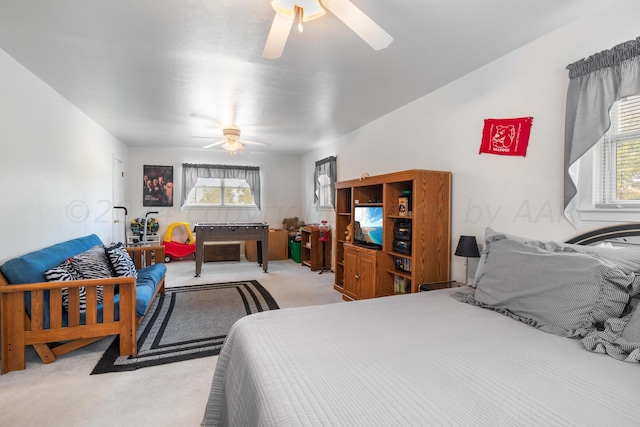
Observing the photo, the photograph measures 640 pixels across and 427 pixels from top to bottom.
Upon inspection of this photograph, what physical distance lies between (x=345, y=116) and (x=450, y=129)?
5.09 feet

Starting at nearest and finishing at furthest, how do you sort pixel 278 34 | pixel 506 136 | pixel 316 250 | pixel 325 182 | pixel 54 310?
1. pixel 278 34
2. pixel 54 310
3. pixel 506 136
4. pixel 316 250
5. pixel 325 182

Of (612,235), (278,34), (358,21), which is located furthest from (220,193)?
(612,235)

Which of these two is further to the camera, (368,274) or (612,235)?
(368,274)

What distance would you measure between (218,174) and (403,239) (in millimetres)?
5046

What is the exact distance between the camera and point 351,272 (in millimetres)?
3807

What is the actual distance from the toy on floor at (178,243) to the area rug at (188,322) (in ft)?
6.75

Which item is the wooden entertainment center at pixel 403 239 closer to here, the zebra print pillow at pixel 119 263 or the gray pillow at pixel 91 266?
the zebra print pillow at pixel 119 263

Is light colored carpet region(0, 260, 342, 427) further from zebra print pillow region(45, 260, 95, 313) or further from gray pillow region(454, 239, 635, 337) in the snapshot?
gray pillow region(454, 239, 635, 337)

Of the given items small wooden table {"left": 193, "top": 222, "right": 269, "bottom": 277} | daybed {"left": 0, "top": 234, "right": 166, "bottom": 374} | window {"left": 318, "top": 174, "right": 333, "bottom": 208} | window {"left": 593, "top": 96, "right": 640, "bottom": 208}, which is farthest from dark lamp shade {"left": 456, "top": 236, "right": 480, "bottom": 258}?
small wooden table {"left": 193, "top": 222, "right": 269, "bottom": 277}

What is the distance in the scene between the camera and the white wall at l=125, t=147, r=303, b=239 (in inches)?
251

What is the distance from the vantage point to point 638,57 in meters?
1.66

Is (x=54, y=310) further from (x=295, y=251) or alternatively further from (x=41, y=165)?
(x=295, y=251)

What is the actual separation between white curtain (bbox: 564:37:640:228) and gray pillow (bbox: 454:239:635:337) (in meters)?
0.53

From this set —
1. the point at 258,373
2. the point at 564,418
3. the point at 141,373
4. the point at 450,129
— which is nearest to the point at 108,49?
the point at 141,373
